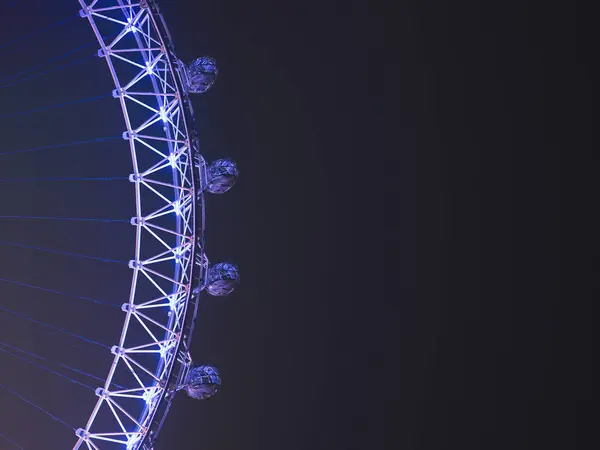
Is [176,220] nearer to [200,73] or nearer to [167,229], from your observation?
[167,229]

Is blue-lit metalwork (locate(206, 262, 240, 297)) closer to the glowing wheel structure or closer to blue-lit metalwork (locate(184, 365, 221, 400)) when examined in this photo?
the glowing wheel structure

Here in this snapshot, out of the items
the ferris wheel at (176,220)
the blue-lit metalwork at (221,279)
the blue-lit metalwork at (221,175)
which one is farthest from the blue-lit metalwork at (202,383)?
the blue-lit metalwork at (221,175)

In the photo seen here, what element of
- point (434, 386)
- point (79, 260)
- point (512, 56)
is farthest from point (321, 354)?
point (512, 56)

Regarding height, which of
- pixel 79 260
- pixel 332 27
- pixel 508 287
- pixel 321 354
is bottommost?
pixel 321 354

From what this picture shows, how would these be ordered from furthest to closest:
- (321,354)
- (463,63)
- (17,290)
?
(321,354)
(463,63)
(17,290)

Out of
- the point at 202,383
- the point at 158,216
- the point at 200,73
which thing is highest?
the point at 200,73

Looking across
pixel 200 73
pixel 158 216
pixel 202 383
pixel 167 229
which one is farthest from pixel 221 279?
pixel 200 73

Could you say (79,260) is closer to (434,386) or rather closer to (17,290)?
(17,290)

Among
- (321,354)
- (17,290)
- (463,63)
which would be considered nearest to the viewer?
(17,290)

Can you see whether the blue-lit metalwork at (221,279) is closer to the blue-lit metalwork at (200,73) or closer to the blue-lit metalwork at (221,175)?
the blue-lit metalwork at (221,175)

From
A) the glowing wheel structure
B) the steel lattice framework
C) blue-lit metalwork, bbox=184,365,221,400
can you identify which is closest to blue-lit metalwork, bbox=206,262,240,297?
the glowing wheel structure

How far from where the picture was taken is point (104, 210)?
48.3 ft

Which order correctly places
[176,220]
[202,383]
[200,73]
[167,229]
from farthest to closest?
[176,220] < [167,229] < [200,73] < [202,383]

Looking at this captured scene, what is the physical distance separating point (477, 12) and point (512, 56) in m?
1.36
